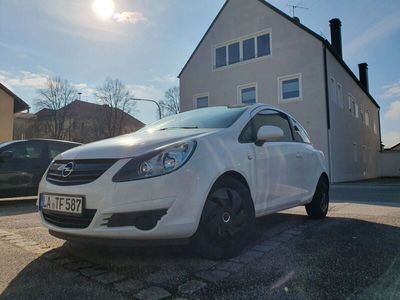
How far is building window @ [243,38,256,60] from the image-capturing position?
21516mm

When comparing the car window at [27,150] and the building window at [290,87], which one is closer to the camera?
the car window at [27,150]

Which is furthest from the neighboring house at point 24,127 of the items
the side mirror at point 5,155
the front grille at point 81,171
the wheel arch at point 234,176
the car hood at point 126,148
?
the wheel arch at point 234,176

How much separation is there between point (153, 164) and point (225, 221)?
34.8 inches

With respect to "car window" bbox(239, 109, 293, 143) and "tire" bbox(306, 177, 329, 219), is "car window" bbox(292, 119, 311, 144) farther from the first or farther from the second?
"tire" bbox(306, 177, 329, 219)

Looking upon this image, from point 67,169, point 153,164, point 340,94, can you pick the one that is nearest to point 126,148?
point 153,164

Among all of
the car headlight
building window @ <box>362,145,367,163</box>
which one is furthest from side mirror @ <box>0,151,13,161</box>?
building window @ <box>362,145,367,163</box>

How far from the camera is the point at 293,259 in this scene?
3.46 meters

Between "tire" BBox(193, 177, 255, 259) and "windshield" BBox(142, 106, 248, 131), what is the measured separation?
2.55 ft

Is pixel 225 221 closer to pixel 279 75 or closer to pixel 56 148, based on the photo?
pixel 56 148

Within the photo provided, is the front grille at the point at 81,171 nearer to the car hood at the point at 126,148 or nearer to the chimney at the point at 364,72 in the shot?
the car hood at the point at 126,148

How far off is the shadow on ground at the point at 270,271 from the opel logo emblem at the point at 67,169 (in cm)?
81

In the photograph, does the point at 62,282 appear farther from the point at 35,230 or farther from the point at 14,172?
the point at 14,172

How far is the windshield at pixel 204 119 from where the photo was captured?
4.15m

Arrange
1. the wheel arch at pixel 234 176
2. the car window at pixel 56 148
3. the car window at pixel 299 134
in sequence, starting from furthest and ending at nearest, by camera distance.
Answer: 1. the car window at pixel 56 148
2. the car window at pixel 299 134
3. the wheel arch at pixel 234 176
